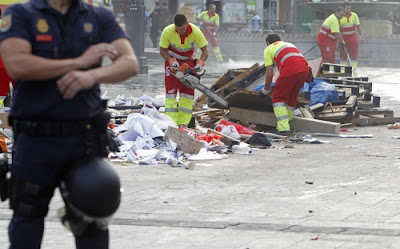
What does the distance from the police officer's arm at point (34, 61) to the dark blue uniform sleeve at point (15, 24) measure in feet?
0.08

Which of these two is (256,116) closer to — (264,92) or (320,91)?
(264,92)

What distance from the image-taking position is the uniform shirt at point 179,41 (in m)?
13.2

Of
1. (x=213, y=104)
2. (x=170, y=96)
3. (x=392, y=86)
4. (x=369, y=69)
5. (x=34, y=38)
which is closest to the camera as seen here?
(x=34, y=38)

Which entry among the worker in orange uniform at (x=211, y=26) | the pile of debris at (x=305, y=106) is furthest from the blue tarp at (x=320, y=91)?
the worker in orange uniform at (x=211, y=26)

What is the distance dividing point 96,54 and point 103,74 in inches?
4.3

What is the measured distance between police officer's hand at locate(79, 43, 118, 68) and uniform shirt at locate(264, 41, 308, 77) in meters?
8.90

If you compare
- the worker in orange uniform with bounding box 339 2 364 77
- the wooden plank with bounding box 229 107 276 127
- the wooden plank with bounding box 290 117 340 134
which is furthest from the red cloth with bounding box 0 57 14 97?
the worker in orange uniform with bounding box 339 2 364 77

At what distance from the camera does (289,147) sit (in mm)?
12023

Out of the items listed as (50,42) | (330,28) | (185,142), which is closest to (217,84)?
(185,142)

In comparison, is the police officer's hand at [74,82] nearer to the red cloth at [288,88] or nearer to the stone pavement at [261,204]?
the stone pavement at [261,204]

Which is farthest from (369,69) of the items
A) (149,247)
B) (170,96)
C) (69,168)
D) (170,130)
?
(69,168)

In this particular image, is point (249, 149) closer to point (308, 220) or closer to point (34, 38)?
point (308, 220)

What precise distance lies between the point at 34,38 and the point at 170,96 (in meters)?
9.04

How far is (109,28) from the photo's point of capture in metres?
4.32
